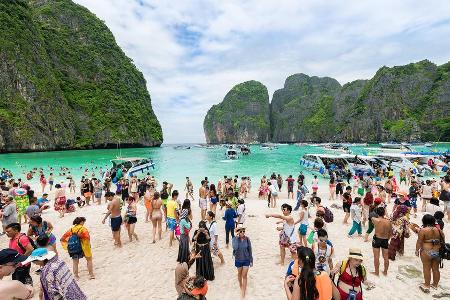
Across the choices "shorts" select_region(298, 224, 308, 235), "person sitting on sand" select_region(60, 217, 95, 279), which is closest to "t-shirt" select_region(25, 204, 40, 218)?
"person sitting on sand" select_region(60, 217, 95, 279)

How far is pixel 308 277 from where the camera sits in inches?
122

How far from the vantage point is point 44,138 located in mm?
68062

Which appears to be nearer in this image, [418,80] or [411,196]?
[411,196]

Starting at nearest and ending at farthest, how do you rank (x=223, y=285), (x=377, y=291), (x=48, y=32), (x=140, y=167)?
1. (x=377, y=291)
2. (x=223, y=285)
3. (x=140, y=167)
4. (x=48, y=32)

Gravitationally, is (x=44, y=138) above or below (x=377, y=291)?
above

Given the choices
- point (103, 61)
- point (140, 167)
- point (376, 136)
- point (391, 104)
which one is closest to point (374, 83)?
point (391, 104)

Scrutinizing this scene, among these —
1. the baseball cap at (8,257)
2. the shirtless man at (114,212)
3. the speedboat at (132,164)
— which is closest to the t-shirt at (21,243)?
the baseball cap at (8,257)

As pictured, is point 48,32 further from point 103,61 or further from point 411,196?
point 411,196

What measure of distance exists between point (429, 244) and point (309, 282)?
13.4 ft

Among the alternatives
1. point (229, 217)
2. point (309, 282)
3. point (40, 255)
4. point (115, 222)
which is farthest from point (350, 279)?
point (115, 222)

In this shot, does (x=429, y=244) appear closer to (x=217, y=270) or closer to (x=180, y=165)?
(x=217, y=270)

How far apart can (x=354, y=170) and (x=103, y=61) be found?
106512mm

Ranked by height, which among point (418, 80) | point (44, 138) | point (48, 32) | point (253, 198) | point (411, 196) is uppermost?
point (48, 32)

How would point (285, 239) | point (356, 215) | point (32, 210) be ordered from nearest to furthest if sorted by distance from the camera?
point (285, 239) < point (32, 210) < point (356, 215)
